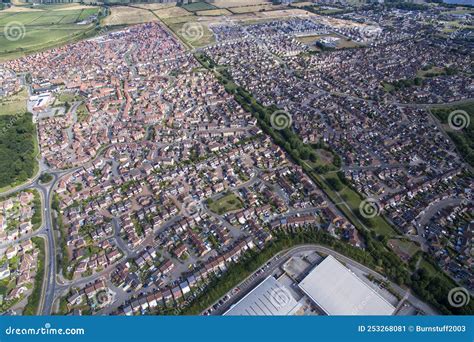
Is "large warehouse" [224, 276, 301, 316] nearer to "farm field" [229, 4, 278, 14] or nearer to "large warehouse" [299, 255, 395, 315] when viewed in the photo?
"large warehouse" [299, 255, 395, 315]

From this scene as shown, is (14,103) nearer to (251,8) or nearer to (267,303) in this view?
(267,303)

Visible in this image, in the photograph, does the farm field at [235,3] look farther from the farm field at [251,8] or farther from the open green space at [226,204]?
the open green space at [226,204]

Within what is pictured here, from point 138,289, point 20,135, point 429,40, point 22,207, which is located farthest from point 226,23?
point 138,289

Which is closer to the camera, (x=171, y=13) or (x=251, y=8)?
(x=171, y=13)

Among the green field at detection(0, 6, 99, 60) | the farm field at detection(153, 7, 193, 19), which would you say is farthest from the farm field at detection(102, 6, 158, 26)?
the green field at detection(0, 6, 99, 60)

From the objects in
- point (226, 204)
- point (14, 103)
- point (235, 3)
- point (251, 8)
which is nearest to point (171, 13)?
point (235, 3)

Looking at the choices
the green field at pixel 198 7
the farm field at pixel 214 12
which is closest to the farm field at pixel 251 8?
the farm field at pixel 214 12

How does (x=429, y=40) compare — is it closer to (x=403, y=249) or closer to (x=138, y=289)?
(x=403, y=249)
